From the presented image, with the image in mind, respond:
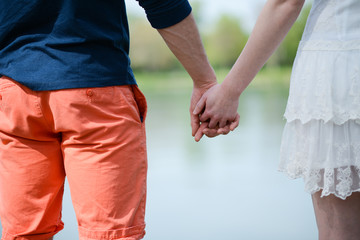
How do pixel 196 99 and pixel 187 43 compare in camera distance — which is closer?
pixel 187 43

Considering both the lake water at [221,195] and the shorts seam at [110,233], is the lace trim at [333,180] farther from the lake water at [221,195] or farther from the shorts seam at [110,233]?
the lake water at [221,195]

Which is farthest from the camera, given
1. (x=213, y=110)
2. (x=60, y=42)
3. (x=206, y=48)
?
(x=206, y=48)

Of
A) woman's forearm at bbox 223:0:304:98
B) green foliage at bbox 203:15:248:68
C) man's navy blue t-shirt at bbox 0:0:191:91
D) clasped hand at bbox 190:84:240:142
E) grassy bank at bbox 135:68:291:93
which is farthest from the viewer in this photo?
green foliage at bbox 203:15:248:68

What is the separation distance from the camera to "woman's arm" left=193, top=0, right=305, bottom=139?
3.81 feet

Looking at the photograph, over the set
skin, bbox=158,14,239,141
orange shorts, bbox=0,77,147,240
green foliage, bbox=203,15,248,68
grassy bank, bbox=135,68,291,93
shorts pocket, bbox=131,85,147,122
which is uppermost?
green foliage, bbox=203,15,248,68

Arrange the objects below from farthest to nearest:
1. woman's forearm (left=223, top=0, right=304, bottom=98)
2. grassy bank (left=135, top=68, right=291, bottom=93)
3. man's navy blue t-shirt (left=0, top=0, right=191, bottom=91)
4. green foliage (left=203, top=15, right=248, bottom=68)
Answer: green foliage (left=203, top=15, right=248, bottom=68) → grassy bank (left=135, top=68, right=291, bottom=93) → woman's forearm (left=223, top=0, right=304, bottom=98) → man's navy blue t-shirt (left=0, top=0, right=191, bottom=91)

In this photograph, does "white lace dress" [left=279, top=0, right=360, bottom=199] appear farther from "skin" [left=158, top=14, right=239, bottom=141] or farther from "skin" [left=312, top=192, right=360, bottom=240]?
"skin" [left=158, top=14, right=239, bottom=141]

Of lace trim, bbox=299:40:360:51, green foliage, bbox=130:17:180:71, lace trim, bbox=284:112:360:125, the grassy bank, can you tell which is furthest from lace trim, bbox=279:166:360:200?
green foliage, bbox=130:17:180:71

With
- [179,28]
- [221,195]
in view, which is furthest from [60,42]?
[221,195]

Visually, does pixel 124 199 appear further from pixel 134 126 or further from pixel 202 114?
pixel 202 114

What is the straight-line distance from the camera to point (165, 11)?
113 centimetres

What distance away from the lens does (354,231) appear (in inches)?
43.3

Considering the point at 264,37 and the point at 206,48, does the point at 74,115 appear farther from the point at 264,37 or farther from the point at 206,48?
the point at 206,48

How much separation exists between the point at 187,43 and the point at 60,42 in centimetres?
30
